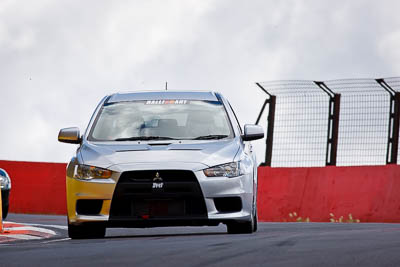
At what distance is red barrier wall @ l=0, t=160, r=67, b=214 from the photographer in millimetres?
23969

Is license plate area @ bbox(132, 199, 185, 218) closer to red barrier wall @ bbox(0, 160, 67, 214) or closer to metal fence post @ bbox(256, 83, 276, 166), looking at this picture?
metal fence post @ bbox(256, 83, 276, 166)

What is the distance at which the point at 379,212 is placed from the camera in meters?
18.8

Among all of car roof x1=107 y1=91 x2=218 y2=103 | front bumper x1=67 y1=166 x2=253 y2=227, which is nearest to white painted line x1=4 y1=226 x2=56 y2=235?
car roof x1=107 y1=91 x2=218 y2=103

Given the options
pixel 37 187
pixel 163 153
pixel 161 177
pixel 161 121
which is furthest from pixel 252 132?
pixel 37 187

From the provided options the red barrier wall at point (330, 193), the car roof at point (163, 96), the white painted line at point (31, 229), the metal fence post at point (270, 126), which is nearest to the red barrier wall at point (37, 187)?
the red barrier wall at point (330, 193)

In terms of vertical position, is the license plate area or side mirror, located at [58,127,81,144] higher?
side mirror, located at [58,127,81,144]

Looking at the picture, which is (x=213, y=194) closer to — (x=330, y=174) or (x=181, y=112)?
(x=181, y=112)

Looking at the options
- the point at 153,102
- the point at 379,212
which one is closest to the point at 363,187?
the point at 379,212

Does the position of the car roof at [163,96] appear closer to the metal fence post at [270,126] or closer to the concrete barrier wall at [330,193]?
the concrete barrier wall at [330,193]

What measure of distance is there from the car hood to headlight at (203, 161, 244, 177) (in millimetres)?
48

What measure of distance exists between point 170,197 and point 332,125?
26.2ft

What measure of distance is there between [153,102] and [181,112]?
0.39m

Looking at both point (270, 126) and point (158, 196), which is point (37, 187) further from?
point (158, 196)

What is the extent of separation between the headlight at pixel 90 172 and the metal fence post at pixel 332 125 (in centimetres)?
799
